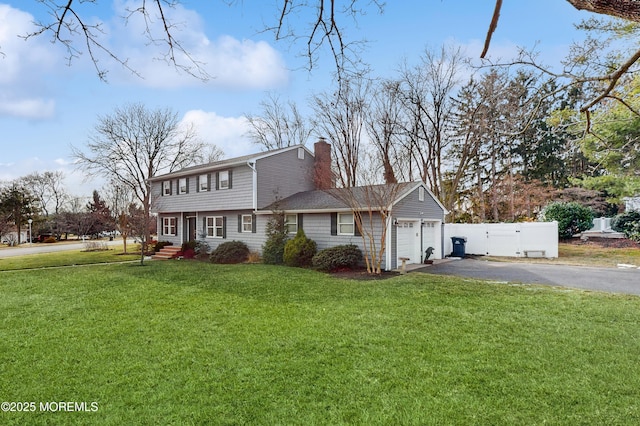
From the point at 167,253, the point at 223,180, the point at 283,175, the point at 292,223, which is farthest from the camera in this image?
the point at 167,253

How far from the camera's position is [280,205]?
16.3 m

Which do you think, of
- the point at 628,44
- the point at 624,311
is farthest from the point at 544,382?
the point at 628,44

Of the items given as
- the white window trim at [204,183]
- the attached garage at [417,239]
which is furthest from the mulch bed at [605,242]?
the white window trim at [204,183]

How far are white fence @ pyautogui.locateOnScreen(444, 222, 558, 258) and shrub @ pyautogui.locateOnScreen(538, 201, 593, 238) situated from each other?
15.3 feet

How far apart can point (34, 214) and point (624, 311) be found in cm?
4726

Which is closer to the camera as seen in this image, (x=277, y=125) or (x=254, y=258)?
(x=254, y=258)

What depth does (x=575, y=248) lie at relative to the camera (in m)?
17.8

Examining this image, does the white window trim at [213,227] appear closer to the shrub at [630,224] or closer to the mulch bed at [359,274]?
the mulch bed at [359,274]

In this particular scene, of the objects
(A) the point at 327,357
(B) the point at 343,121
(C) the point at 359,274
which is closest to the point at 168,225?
(B) the point at 343,121

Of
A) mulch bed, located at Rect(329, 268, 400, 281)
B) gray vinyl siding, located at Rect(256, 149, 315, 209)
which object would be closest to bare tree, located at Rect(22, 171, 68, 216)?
gray vinyl siding, located at Rect(256, 149, 315, 209)

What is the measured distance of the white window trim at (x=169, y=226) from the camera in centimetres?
2184

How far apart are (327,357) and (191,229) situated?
18226 millimetres

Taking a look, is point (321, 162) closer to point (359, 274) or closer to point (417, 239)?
point (417, 239)

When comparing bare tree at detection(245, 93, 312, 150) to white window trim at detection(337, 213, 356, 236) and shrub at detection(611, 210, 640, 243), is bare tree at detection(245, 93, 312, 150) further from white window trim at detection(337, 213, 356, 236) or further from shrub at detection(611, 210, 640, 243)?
shrub at detection(611, 210, 640, 243)
